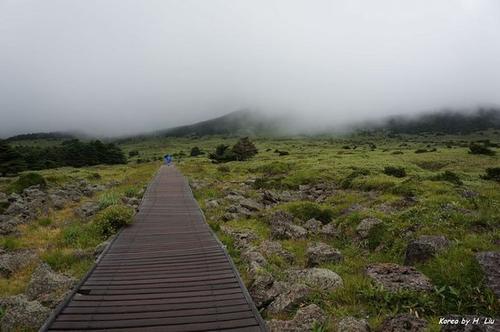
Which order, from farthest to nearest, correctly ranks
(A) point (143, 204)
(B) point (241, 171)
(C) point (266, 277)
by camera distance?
(B) point (241, 171) → (A) point (143, 204) → (C) point (266, 277)

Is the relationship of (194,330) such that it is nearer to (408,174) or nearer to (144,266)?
(144,266)

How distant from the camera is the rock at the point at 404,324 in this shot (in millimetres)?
8469

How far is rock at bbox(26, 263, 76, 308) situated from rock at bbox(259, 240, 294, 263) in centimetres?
677

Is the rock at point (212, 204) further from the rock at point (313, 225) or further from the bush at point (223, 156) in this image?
the bush at point (223, 156)

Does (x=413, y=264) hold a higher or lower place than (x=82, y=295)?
lower

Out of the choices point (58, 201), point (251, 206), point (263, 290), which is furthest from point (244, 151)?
point (263, 290)

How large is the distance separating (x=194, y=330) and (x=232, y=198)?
19.8 m

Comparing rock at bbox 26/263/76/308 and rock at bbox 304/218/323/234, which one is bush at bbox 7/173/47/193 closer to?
rock at bbox 26/263/76/308

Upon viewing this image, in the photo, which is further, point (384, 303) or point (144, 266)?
point (144, 266)

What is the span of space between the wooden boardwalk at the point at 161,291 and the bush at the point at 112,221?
4.85 ft

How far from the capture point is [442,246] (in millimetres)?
12562

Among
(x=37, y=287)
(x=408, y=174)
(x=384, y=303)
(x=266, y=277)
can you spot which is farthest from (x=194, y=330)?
(x=408, y=174)

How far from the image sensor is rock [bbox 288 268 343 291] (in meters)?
11.2

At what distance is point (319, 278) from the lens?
11.6 meters
